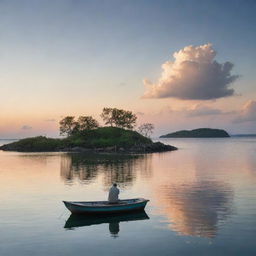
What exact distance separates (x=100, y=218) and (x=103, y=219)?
0.40 metres

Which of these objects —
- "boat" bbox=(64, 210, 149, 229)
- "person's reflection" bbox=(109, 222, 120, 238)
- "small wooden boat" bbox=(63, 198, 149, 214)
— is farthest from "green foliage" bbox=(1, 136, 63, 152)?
"person's reflection" bbox=(109, 222, 120, 238)

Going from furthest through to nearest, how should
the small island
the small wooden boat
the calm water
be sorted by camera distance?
the small island, the small wooden boat, the calm water

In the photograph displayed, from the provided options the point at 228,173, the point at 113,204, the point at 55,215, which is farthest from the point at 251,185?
the point at 55,215

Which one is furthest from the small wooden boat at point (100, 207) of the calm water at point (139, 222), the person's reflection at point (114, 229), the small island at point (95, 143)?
the small island at point (95, 143)

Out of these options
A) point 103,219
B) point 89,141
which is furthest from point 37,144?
point 103,219

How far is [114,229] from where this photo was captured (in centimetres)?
3067

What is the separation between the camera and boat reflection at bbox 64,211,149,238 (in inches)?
1257

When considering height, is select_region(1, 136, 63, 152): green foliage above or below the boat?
above

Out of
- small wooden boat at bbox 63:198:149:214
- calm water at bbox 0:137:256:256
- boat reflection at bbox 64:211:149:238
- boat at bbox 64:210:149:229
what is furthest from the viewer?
small wooden boat at bbox 63:198:149:214

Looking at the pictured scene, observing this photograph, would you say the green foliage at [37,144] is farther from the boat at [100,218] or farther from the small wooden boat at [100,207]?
the boat at [100,218]

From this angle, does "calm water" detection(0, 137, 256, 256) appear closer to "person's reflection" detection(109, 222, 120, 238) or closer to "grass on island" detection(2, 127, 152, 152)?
"person's reflection" detection(109, 222, 120, 238)

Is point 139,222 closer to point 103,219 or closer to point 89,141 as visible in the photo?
point 103,219

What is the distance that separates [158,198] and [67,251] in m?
21.3

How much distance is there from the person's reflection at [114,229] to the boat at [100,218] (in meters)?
0.60
